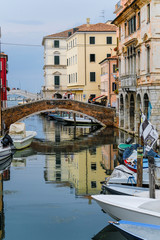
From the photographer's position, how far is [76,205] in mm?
12656

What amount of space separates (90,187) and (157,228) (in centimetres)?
567

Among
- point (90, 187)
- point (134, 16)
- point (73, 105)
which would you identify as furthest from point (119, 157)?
point (73, 105)

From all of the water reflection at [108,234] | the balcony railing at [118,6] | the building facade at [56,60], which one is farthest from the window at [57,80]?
the water reflection at [108,234]

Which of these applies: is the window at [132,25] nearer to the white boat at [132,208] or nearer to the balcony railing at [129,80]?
the balcony railing at [129,80]

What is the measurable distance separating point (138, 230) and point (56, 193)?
16.7 ft

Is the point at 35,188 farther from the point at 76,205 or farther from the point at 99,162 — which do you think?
the point at 99,162

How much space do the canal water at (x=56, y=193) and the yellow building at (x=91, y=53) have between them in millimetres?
22497

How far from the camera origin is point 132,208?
31.8ft

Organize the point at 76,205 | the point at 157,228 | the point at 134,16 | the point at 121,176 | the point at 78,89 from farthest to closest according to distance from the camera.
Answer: the point at 78,89, the point at 134,16, the point at 121,176, the point at 76,205, the point at 157,228

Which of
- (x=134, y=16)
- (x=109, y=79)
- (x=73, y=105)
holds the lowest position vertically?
(x=73, y=105)

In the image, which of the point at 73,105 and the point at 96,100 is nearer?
the point at 73,105

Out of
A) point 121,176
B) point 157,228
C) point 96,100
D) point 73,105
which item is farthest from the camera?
point 96,100

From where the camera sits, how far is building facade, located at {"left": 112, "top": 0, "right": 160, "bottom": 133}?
23219mm

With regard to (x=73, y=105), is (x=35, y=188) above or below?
below
